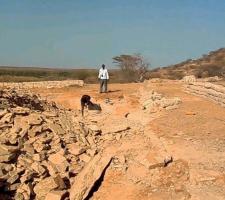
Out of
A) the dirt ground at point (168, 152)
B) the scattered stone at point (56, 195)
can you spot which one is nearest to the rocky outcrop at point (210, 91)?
the dirt ground at point (168, 152)

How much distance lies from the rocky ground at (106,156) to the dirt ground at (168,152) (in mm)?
18

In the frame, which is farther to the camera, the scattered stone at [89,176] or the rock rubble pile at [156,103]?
the rock rubble pile at [156,103]

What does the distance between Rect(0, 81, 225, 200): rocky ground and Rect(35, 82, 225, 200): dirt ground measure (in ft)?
0.06

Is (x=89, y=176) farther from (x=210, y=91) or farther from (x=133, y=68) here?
(x=133, y=68)

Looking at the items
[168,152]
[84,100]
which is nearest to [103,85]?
[84,100]

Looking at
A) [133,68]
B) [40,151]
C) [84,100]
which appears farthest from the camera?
[133,68]

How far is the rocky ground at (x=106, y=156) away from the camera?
8758mm

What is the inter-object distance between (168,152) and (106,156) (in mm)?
1403

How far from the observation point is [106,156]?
32.8ft

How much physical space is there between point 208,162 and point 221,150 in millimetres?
904

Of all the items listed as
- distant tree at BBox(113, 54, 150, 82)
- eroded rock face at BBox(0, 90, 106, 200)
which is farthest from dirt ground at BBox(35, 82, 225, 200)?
distant tree at BBox(113, 54, 150, 82)

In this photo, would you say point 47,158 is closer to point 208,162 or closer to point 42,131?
point 42,131

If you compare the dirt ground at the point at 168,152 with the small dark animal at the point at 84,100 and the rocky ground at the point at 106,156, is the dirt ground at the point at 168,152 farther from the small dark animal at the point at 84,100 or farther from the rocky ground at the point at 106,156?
the small dark animal at the point at 84,100

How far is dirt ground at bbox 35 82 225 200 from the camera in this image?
891 cm
